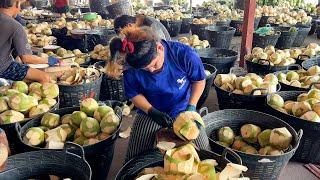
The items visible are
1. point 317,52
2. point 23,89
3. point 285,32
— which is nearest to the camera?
point 23,89

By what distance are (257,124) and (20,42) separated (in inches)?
96.8

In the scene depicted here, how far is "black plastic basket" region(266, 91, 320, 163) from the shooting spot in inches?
98.4

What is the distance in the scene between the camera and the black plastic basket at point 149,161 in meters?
1.84

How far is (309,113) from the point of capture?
→ 8.55 feet

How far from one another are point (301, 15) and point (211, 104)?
5.24 metres

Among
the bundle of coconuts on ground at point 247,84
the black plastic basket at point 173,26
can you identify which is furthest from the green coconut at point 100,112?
the black plastic basket at point 173,26

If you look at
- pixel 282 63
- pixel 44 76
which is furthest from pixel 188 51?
pixel 282 63

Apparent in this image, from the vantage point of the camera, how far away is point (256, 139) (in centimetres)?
256

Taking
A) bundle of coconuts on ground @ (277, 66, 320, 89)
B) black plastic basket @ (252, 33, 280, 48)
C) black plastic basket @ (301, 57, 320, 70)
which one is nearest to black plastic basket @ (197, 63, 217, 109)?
bundle of coconuts on ground @ (277, 66, 320, 89)

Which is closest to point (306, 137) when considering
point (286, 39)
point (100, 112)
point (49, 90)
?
point (100, 112)

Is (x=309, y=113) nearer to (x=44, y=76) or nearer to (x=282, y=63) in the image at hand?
(x=282, y=63)

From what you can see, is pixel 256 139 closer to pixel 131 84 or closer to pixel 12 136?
pixel 131 84

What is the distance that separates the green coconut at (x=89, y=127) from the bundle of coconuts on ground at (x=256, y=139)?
0.99m

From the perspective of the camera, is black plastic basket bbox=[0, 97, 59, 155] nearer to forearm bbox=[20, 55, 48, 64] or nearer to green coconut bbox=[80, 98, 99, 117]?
green coconut bbox=[80, 98, 99, 117]
